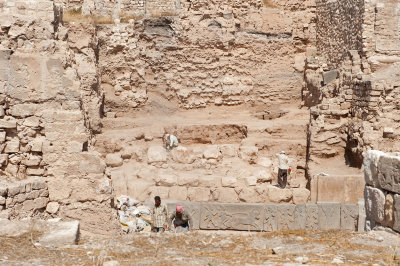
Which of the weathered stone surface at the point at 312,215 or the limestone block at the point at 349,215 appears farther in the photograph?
the weathered stone surface at the point at 312,215

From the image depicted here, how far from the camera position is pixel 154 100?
16828 mm

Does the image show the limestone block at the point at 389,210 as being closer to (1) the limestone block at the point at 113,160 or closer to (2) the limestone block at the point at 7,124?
(2) the limestone block at the point at 7,124

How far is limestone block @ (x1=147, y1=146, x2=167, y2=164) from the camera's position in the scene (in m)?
13.8

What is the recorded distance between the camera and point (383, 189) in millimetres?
6445

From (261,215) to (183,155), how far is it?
11.6ft

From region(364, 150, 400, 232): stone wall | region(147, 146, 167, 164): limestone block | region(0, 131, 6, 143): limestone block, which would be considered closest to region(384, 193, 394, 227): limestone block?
region(364, 150, 400, 232): stone wall

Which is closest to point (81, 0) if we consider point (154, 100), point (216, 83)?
point (154, 100)

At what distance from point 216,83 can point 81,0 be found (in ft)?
16.4

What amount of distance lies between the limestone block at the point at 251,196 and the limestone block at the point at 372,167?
17.3 feet

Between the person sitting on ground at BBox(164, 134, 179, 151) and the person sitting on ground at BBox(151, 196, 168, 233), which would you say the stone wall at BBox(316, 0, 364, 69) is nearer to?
the person sitting on ground at BBox(164, 134, 179, 151)

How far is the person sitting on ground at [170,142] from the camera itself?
14.3 m

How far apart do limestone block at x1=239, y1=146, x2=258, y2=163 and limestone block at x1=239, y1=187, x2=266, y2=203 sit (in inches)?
76.2

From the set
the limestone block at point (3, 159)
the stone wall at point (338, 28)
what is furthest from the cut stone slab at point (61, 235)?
the stone wall at point (338, 28)

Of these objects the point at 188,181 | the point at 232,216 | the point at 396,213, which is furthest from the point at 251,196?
the point at 396,213
